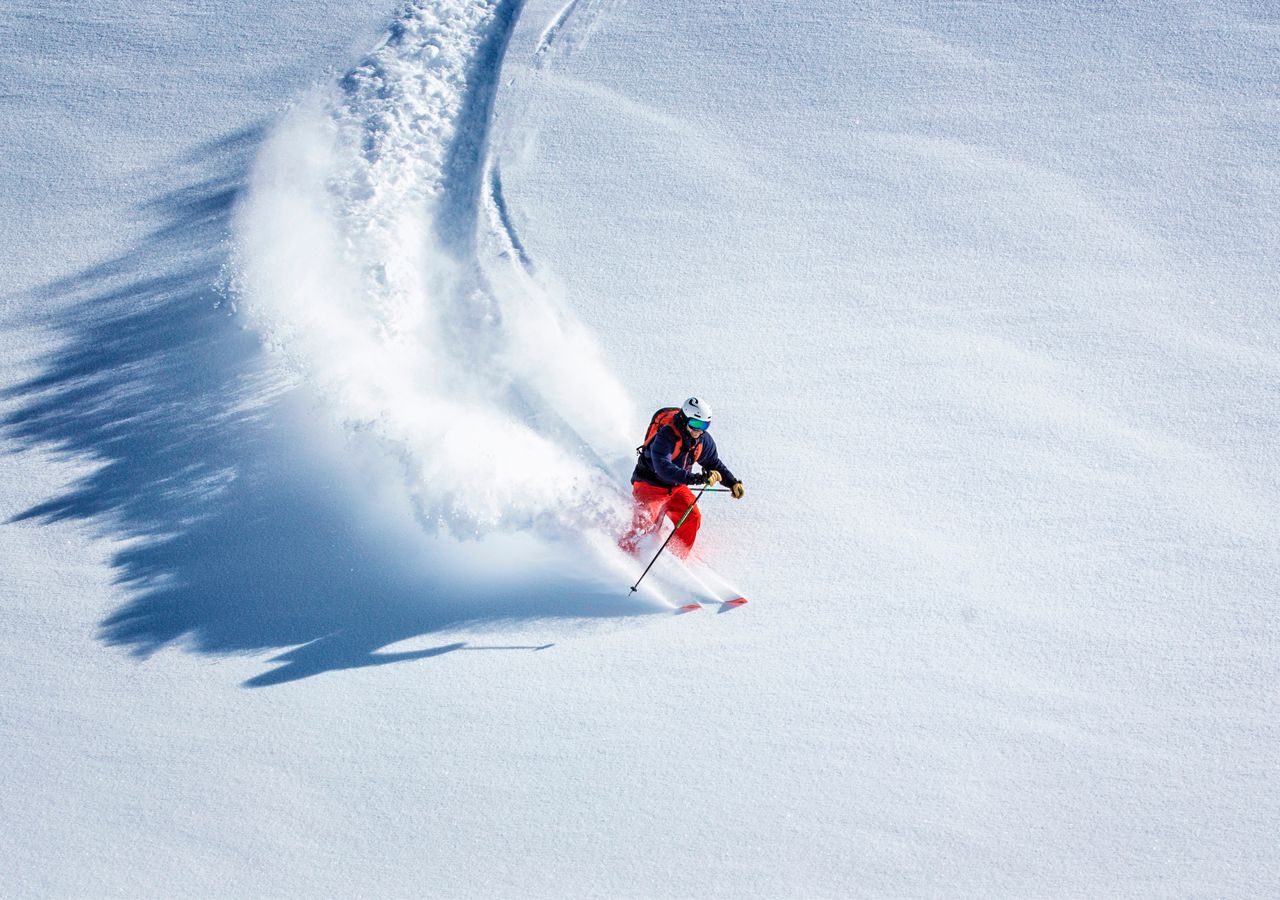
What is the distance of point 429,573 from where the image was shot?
21.9 ft

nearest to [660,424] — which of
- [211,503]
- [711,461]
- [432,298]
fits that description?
[711,461]

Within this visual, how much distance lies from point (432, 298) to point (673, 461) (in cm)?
257

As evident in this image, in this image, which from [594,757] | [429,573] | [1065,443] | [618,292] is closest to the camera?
[594,757]

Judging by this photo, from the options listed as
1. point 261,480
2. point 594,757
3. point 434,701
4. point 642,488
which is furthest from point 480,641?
point 261,480

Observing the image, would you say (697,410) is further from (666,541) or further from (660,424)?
(666,541)

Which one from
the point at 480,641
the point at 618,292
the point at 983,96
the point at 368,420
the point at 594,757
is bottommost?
the point at 594,757

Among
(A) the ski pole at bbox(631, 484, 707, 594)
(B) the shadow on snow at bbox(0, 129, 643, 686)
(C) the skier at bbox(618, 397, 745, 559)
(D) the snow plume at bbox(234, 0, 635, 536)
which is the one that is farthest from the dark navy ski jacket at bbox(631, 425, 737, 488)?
(B) the shadow on snow at bbox(0, 129, 643, 686)

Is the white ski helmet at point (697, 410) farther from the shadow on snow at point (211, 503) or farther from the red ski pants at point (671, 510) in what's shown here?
the shadow on snow at point (211, 503)

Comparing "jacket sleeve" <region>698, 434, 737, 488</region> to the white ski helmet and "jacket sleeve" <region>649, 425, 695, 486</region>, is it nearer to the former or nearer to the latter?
"jacket sleeve" <region>649, 425, 695, 486</region>

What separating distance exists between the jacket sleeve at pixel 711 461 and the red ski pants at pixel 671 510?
22 centimetres

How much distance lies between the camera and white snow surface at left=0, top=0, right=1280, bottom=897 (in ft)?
19.7

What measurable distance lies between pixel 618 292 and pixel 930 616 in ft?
11.1

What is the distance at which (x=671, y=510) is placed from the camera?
666cm

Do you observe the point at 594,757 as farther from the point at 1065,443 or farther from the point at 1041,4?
the point at 1041,4
